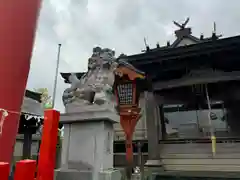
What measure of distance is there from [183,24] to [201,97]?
251 inches

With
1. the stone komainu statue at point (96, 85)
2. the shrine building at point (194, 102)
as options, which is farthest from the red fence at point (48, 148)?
the shrine building at point (194, 102)

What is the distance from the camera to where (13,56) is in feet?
6.75

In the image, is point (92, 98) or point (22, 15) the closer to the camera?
point (22, 15)

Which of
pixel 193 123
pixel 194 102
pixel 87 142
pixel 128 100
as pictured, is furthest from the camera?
pixel 193 123

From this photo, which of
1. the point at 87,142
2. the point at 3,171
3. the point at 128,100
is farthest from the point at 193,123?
the point at 3,171

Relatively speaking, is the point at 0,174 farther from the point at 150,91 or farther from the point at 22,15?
the point at 150,91

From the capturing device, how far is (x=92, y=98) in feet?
12.8

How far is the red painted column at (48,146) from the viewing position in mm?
2350

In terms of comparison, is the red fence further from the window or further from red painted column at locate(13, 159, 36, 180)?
the window

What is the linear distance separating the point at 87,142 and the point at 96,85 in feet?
3.44

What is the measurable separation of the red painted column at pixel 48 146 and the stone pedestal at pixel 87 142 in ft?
3.69

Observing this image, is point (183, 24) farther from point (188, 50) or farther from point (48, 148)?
point (48, 148)

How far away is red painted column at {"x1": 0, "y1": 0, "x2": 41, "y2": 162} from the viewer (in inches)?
75.1

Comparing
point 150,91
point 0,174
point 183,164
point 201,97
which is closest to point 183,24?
point 201,97
